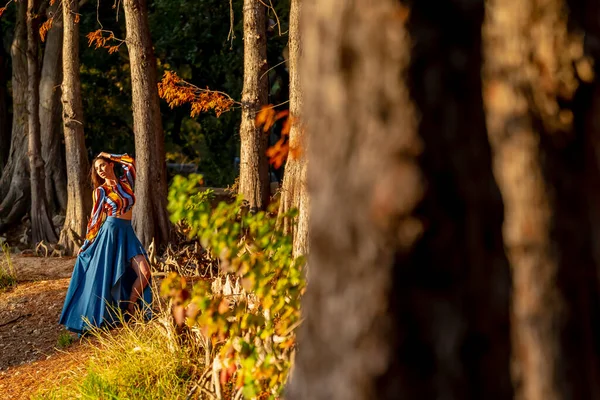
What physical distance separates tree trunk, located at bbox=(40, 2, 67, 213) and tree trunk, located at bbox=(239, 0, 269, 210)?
701 centimetres

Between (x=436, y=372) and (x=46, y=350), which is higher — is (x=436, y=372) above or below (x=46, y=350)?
above

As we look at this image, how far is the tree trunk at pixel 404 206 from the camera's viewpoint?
277cm

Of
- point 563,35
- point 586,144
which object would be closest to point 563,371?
point 586,144

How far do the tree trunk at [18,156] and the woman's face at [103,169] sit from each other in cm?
951

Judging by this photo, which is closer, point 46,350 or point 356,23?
point 356,23

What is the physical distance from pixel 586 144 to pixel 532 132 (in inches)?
7.5

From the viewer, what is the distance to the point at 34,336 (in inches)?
380

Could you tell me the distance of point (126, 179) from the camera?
9.34 metres

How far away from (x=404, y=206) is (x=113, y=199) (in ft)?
22.0

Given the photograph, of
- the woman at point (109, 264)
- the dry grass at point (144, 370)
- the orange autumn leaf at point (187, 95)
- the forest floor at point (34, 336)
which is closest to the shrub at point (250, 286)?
the dry grass at point (144, 370)

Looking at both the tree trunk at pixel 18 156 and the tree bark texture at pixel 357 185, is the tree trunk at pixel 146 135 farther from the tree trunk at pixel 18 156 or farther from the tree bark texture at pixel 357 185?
the tree bark texture at pixel 357 185

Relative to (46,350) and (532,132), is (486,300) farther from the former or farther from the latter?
(46,350)

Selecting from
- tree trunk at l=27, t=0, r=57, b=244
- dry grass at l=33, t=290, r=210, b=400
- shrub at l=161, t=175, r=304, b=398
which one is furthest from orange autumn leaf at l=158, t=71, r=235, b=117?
shrub at l=161, t=175, r=304, b=398

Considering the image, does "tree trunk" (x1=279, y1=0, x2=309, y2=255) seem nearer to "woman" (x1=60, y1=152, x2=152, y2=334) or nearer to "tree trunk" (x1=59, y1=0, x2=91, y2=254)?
"woman" (x1=60, y1=152, x2=152, y2=334)
